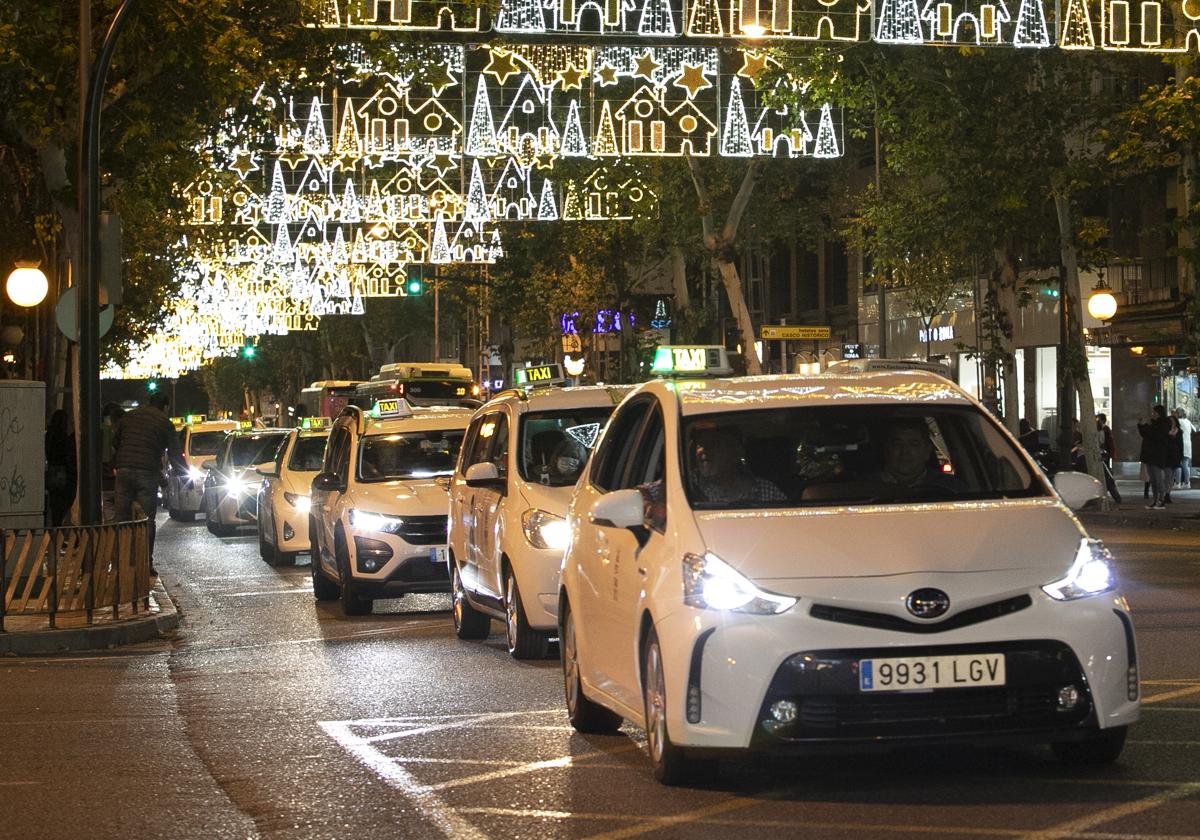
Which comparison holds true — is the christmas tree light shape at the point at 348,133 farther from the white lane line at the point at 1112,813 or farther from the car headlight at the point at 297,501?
the white lane line at the point at 1112,813

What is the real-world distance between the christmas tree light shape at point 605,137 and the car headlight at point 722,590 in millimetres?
23757

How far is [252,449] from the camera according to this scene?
36875mm

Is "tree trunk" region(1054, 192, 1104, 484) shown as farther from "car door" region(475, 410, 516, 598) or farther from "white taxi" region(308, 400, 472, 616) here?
"car door" region(475, 410, 516, 598)

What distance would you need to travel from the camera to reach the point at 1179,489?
151ft

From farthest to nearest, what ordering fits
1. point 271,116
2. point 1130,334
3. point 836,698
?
1. point 1130,334
2. point 271,116
3. point 836,698

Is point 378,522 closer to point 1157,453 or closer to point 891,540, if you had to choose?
point 891,540

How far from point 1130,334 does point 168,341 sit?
4596 cm

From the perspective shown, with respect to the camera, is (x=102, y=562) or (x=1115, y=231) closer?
(x=102, y=562)

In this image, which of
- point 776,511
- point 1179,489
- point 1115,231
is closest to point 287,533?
point 776,511

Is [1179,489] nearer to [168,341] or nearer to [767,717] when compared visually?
[767,717]

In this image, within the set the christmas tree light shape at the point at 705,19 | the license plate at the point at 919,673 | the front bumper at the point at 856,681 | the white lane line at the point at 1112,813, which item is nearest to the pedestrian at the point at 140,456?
the christmas tree light shape at the point at 705,19

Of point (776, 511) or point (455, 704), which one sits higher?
point (776, 511)

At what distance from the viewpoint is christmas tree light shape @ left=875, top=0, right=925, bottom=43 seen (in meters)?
24.8

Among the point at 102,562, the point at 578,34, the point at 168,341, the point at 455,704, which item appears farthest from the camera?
the point at 168,341
